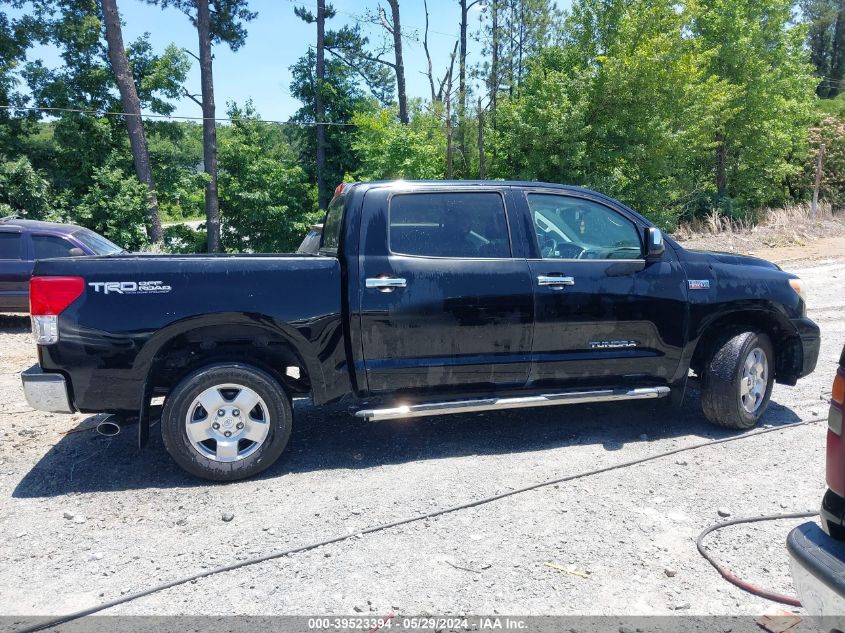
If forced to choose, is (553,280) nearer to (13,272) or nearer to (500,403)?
(500,403)

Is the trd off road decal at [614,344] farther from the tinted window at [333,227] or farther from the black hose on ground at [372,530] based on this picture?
the tinted window at [333,227]

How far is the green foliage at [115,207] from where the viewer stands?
21.0 meters

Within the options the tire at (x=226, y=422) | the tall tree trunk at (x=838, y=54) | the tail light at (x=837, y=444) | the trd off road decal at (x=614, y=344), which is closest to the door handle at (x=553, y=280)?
the trd off road decal at (x=614, y=344)

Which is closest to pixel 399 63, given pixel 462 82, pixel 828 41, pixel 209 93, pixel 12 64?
pixel 462 82

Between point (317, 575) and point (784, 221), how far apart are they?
24392 mm

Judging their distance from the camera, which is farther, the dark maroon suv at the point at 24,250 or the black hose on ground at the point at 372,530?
the dark maroon suv at the point at 24,250

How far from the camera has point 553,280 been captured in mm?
4641

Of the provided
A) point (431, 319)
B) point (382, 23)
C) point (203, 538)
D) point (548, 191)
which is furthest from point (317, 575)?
point (382, 23)

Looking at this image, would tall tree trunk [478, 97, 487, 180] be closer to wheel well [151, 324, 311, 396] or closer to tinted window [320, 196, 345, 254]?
tinted window [320, 196, 345, 254]

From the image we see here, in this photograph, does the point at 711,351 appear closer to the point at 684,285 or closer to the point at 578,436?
the point at 684,285

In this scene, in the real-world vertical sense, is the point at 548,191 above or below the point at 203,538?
above

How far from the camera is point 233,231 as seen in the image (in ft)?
86.9

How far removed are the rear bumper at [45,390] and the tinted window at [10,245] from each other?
24.4 feet

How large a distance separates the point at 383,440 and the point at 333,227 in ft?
5.57
